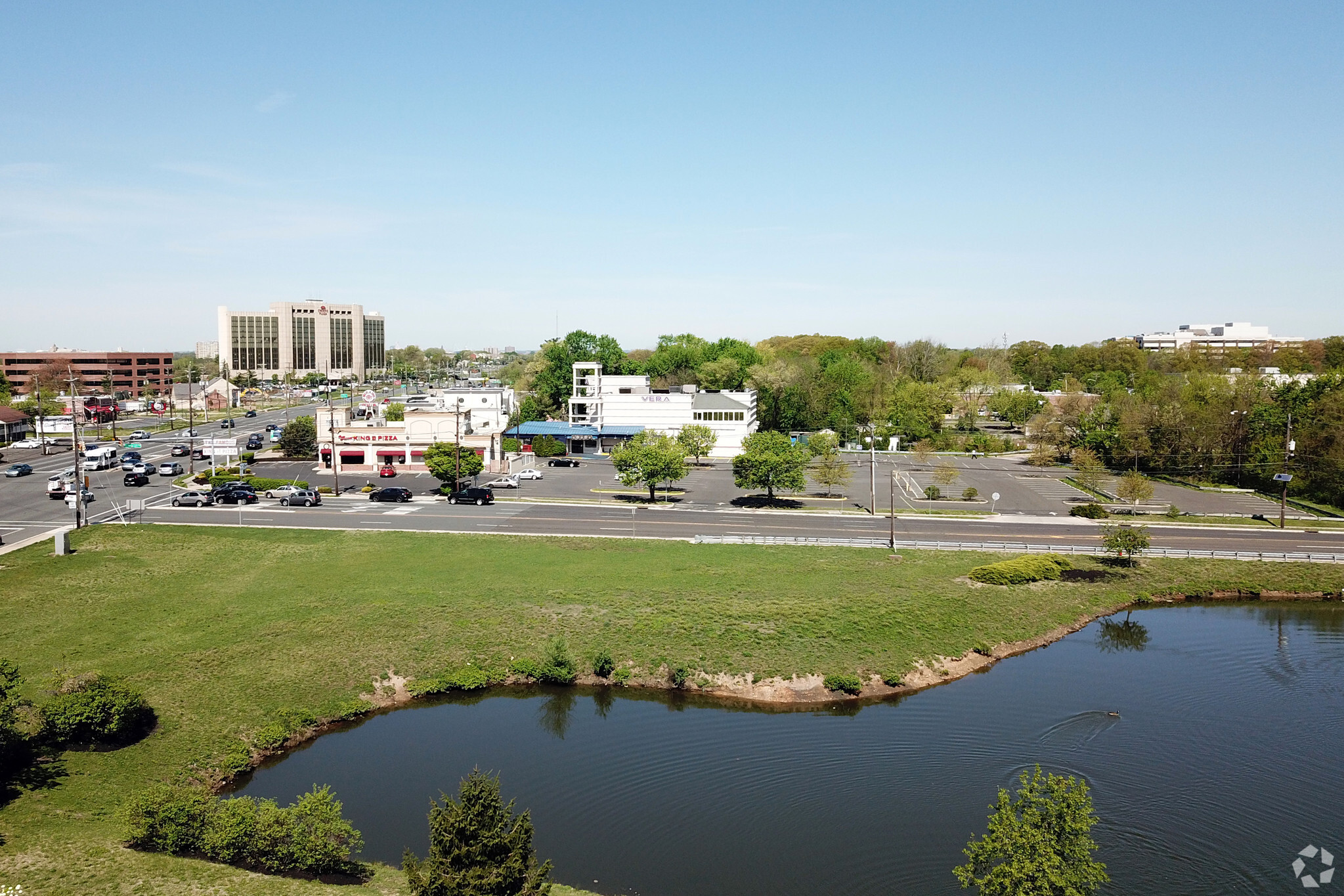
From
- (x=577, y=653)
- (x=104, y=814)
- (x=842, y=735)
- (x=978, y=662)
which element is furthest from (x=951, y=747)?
(x=104, y=814)

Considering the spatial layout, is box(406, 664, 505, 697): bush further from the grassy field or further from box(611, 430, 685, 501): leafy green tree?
box(611, 430, 685, 501): leafy green tree

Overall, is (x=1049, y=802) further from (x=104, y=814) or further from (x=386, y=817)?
(x=104, y=814)

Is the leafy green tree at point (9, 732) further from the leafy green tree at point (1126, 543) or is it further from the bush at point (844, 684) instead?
the leafy green tree at point (1126, 543)

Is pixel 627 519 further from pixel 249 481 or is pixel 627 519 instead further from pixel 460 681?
pixel 249 481

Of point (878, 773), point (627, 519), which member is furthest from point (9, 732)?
point (627, 519)

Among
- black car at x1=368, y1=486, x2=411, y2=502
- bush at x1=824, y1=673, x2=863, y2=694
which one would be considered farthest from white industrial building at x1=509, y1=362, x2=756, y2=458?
bush at x1=824, y1=673, x2=863, y2=694
